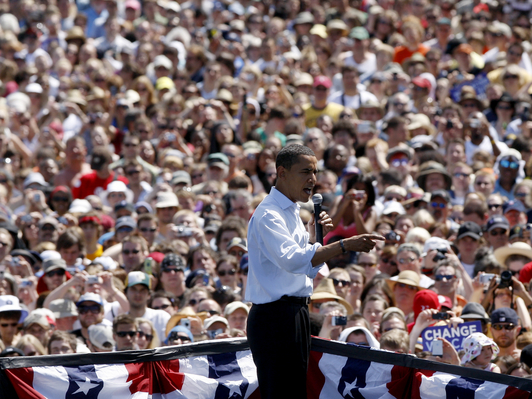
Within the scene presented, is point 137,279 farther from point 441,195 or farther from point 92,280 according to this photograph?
point 441,195

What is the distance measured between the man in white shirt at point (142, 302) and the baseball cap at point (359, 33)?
23.5 ft

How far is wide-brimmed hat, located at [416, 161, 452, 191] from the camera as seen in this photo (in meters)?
11.7

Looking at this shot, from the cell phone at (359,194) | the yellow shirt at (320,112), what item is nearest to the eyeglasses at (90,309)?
the cell phone at (359,194)

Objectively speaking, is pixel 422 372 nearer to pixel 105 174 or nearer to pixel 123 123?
pixel 105 174

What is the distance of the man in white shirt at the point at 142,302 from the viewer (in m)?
9.40

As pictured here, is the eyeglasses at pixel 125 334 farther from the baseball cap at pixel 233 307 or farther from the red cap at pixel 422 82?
the red cap at pixel 422 82

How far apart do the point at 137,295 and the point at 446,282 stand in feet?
9.66

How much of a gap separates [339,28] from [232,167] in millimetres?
4553

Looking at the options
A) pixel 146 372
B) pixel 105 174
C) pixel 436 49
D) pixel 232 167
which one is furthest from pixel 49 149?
pixel 146 372

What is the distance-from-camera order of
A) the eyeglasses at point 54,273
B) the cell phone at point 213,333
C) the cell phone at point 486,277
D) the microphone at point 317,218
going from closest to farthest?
the microphone at point 317,218, the cell phone at point 213,333, the cell phone at point 486,277, the eyeglasses at point 54,273

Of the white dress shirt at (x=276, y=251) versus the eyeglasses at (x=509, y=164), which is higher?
the eyeglasses at (x=509, y=164)

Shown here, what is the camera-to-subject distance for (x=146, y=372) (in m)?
6.09

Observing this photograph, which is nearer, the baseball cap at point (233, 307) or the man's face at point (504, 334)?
the man's face at point (504, 334)

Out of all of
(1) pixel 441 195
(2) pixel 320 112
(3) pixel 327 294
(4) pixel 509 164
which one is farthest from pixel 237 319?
(2) pixel 320 112
